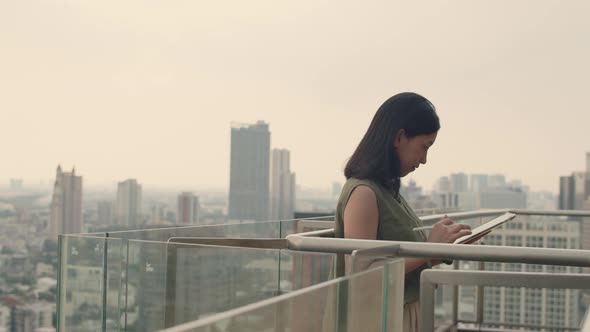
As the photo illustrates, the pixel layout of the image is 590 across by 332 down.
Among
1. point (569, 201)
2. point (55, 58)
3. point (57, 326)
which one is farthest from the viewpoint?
point (55, 58)

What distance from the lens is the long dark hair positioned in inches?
91.0

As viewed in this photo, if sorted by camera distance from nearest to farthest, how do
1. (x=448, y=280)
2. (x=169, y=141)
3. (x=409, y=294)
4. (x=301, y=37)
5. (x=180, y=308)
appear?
(x=448, y=280)
(x=409, y=294)
(x=180, y=308)
(x=301, y=37)
(x=169, y=141)

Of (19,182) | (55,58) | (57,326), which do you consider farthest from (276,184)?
(57,326)

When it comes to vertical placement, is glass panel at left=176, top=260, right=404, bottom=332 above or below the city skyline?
below

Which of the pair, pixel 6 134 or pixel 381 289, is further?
pixel 6 134

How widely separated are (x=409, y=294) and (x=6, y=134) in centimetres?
4313

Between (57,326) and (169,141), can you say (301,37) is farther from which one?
(57,326)

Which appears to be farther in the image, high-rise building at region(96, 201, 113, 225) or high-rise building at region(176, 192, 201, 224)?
high-rise building at region(96, 201, 113, 225)

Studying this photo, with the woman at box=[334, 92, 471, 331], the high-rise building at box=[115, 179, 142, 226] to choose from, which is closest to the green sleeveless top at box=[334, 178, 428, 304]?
the woman at box=[334, 92, 471, 331]

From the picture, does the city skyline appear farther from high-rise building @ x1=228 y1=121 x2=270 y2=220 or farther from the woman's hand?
the woman's hand

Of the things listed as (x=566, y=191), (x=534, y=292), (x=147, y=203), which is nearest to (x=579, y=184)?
(x=566, y=191)

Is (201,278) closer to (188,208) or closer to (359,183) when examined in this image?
(359,183)

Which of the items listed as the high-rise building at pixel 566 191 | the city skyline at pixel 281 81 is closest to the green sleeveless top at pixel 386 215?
the high-rise building at pixel 566 191

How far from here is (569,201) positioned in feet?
72.3
